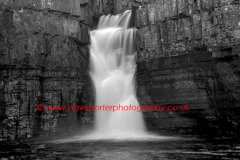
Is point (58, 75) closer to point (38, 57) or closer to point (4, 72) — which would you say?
point (38, 57)

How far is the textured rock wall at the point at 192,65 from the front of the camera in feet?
60.3

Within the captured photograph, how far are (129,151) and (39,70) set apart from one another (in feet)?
30.8

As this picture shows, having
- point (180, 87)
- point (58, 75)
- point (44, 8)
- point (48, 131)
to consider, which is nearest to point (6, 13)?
point (44, 8)

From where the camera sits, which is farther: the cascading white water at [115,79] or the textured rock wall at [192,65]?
the cascading white water at [115,79]

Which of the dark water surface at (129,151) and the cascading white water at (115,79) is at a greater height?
the cascading white water at (115,79)

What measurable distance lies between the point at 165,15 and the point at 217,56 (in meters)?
4.98

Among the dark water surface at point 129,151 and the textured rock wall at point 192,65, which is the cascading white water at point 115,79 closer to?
the textured rock wall at point 192,65

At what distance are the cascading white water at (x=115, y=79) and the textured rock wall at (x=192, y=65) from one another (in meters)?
0.92

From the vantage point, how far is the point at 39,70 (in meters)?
19.5

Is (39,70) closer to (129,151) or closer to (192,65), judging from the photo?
(129,151)

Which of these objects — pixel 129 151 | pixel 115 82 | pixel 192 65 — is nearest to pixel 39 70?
pixel 115 82

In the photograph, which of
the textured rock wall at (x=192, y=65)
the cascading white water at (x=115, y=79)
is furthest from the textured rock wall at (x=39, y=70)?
the textured rock wall at (x=192, y=65)

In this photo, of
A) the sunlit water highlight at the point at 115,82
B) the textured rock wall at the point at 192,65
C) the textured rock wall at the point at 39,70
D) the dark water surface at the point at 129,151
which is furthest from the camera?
the sunlit water highlight at the point at 115,82

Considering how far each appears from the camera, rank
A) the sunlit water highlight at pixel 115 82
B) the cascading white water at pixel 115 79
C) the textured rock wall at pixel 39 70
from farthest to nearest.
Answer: the cascading white water at pixel 115 79 → the sunlit water highlight at pixel 115 82 → the textured rock wall at pixel 39 70
